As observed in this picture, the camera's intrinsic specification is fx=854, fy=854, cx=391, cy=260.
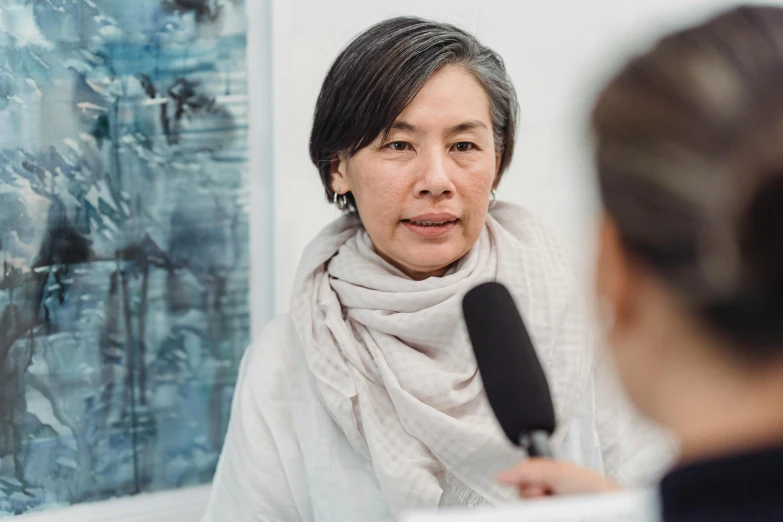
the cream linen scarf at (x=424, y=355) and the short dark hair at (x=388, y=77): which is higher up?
the short dark hair at (x=388, y=77)

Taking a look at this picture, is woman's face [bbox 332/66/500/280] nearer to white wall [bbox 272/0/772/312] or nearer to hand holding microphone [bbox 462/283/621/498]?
white wall [bbox 272/0/772/312]

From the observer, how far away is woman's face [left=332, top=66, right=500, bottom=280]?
4.59ft

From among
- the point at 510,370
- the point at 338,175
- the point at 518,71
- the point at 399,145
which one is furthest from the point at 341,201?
the point at 510,370

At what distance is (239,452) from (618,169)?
1061 mm

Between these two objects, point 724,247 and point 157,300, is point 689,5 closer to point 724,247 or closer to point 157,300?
point 157,300

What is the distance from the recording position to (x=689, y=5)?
210 centimetres

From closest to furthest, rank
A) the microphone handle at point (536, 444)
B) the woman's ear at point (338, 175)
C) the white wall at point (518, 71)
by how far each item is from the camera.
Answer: the microphone handle at point (536, 444)
the woman's ear at point (338, 175)
the white wall at point (518, 71)

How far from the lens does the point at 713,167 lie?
0.53 meters

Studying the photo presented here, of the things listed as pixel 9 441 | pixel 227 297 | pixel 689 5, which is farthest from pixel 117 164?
pixel 689 5

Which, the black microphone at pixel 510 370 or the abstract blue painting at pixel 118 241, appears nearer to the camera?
the black microphone at pixel 510 370

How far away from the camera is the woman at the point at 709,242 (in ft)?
1.70

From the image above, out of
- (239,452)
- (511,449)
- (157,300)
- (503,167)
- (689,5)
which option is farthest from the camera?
(689,5)

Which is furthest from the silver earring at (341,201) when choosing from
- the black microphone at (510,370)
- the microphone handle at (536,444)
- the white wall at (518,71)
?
the microphone handle at (536,444)

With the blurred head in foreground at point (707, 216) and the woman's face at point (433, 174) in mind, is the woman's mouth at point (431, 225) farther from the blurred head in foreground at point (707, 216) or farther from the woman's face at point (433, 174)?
the blurred head in foreground at point (707, 216)
